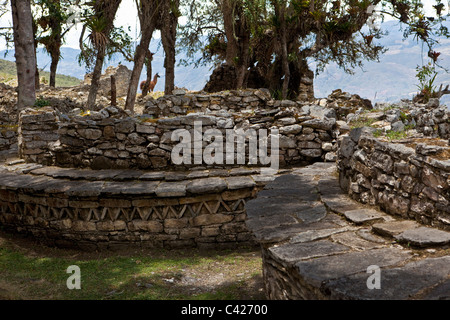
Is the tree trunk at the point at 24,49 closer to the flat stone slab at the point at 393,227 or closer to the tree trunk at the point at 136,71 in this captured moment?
the tree trunk at the point at 136,71

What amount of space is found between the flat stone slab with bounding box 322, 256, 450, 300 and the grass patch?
76.9 inches

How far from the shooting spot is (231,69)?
16.2 metres

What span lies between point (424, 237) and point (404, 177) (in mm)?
639

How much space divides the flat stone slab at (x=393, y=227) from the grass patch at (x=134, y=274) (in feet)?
5.30

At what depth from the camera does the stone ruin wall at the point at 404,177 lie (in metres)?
2.82

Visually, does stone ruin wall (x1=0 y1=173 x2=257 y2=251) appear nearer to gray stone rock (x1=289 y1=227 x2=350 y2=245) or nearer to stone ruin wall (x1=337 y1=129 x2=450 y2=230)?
stone ruin wall (x1=337 y1=129 x2=450 y2=230)

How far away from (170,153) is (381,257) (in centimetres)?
480

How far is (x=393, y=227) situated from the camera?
118 inches

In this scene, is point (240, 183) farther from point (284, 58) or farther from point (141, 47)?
point (284, 58)

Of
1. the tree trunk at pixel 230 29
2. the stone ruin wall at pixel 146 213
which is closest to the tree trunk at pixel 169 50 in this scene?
the tree trunk at pixel 230 29

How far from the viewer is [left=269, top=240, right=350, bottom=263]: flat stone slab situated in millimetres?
2694

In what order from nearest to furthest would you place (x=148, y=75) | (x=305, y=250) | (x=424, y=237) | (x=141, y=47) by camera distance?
(x=424, y=237) → (x=305, y=250) → (x=141, y=47) → (x=148, y=75)

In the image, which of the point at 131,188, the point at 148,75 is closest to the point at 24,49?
the point at 131,188

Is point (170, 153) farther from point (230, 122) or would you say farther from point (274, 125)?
point (274, 125)
